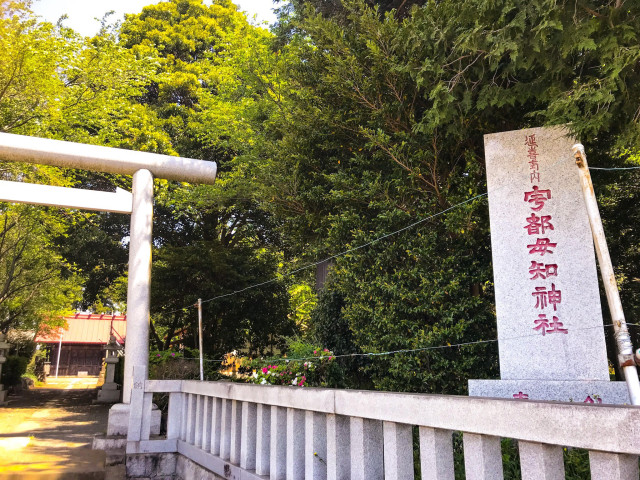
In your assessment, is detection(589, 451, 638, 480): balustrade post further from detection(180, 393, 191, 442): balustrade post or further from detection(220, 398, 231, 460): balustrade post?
detection(180, 393, 191, 442): balustrade post

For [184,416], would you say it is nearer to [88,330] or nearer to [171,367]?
[171,367]

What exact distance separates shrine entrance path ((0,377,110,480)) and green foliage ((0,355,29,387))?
37.1 inches

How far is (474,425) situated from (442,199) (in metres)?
4.38

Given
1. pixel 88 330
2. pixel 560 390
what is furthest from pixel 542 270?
pixel 88 330

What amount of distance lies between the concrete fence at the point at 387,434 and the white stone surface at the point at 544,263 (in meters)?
2.21

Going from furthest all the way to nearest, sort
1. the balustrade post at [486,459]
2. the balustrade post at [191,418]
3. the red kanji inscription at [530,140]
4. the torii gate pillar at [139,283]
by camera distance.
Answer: the torii gate pillar at [139,283], the balustrade post at [191,418], the red kanji inscription at [530,140], the balustrade post at [486,459]

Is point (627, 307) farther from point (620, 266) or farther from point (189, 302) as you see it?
point (189, 302)

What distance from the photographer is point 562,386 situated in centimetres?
408

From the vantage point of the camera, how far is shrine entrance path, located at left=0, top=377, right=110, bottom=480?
5668 millimetres

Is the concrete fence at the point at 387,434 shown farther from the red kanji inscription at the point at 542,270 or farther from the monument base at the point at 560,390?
the red kanji inscription at the point at 542,270

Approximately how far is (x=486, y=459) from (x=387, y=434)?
565 millimetres

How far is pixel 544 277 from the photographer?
14.5 ft

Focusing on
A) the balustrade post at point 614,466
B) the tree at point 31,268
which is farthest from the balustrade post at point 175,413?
the tree at point 31,268

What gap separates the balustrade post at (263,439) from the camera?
3607 millimetres
